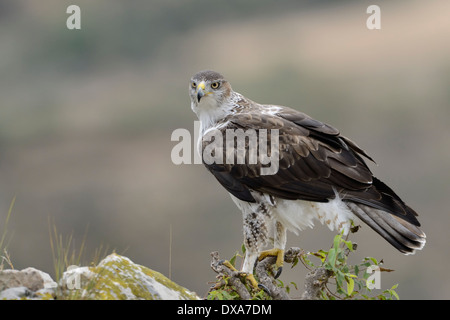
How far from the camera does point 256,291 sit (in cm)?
556

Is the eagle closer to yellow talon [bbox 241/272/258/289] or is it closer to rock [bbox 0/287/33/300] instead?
yellow talon [bbox 241/272/258/289]

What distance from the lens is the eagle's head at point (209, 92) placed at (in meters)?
7.21

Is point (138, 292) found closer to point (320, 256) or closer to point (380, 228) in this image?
point (320, 256)

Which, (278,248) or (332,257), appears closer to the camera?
(332,257)

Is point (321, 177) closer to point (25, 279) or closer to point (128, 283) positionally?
point (128, 283)

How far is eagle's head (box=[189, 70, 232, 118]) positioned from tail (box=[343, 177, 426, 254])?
184cm

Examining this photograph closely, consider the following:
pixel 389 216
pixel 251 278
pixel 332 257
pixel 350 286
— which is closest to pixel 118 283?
pixel 251 278

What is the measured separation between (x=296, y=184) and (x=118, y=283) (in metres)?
2.28

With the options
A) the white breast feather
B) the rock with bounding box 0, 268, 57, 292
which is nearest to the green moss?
the rock with bounding box 0, 268, 57, 292

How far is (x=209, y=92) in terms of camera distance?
7.21 meters

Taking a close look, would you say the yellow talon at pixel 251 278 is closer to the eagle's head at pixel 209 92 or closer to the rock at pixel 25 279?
the rock at pixel 25 279

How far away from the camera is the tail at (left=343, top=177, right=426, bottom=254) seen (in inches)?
247

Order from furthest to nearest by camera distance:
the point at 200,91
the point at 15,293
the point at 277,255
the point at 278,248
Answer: the point at 200,91 → the point at 278,248 → the point at 277,255 → the point at 15,293

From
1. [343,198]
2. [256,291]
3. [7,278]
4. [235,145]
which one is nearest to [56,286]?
[7,278]
